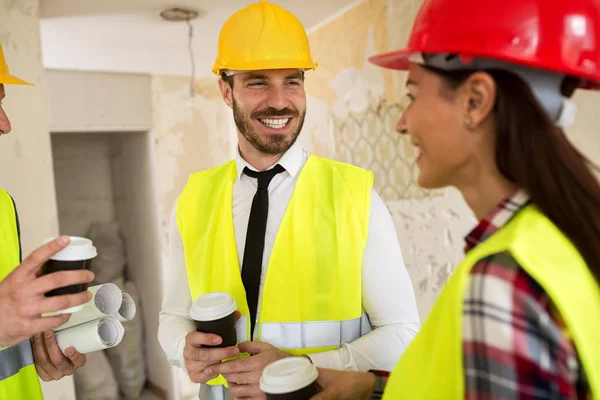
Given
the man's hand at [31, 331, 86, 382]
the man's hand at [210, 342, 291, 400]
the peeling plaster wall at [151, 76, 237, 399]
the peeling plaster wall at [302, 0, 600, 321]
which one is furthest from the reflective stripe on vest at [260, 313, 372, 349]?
the peeling plaster wall at [151, 76, 237, 399]

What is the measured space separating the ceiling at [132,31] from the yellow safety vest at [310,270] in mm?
1648

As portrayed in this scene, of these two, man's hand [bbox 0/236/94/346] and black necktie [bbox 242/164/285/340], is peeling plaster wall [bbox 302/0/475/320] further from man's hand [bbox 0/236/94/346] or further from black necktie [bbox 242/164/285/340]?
man's hand [bbox 0/236/94/346]

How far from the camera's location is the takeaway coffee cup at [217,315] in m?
1.08

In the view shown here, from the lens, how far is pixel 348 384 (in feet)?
3.28

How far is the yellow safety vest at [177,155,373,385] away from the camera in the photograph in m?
1.34

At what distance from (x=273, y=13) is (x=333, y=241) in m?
0.77

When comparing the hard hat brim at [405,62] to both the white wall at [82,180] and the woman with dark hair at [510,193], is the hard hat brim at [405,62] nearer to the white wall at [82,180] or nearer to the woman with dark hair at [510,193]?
the woman with dark hair at [510,193]

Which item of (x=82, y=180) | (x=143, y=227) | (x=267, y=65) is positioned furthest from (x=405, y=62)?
(x=82, y=180)

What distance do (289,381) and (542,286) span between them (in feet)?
1.52

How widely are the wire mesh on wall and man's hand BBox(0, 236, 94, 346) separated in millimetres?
1760

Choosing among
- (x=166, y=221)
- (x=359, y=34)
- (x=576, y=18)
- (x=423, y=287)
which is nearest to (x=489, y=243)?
(x=576, y=18)

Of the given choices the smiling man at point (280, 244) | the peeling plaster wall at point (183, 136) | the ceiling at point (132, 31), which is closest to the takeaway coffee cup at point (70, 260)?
the smiling man at point (280, 244)

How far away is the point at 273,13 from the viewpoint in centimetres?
152

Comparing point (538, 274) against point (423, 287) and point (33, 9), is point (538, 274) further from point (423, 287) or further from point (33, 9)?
point (33, 9)
